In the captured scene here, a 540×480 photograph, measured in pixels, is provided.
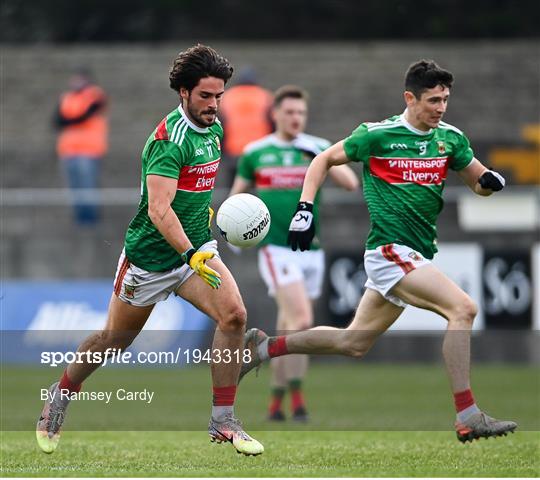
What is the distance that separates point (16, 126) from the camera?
2417 centimetres

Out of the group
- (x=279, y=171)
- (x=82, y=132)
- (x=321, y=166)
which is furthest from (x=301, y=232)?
(x=82, y=132)

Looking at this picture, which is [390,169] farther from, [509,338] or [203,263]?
[509,338]

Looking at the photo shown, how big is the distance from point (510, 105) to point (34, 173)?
7908mm

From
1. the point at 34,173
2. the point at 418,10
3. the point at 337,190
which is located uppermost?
the point at 418,10

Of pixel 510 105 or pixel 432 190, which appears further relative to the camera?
pixel 510 105

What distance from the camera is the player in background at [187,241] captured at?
8094 mm

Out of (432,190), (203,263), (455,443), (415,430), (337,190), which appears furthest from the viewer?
(337,190)

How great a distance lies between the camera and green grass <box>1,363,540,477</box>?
8.22 meters

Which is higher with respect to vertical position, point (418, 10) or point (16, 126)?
point (418, 10)

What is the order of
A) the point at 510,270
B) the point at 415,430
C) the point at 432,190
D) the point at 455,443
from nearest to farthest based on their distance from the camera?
the point at 432,190, the point at 455,443, the point at 415,430, the point at 510,270

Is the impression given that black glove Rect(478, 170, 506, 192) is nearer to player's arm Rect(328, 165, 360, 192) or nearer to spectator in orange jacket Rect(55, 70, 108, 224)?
player's arm Rect(328, 165, 360, 192)

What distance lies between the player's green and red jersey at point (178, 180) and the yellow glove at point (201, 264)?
38 centimetres

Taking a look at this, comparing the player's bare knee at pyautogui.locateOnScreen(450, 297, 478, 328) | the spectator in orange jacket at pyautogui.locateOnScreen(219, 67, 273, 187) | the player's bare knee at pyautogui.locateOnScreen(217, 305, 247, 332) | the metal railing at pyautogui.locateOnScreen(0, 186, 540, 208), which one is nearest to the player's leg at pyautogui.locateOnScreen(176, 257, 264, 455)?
the player's bare knee at pyautogui.locateOnScreen(217, 305, 247, 332)

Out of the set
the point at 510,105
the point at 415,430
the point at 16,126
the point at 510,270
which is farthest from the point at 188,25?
the point at 415,430
